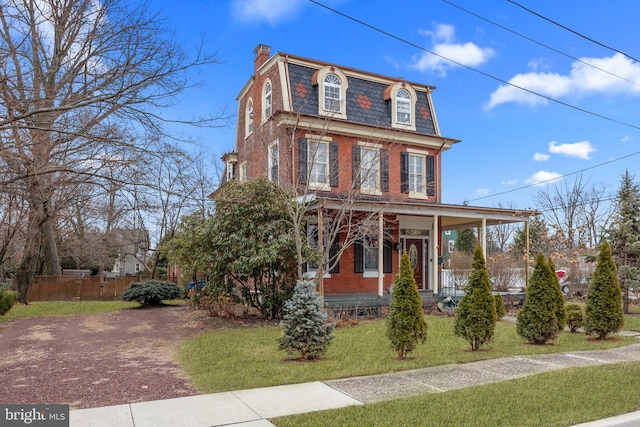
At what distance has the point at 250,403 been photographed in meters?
5.91

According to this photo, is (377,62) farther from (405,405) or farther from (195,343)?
(405,405)

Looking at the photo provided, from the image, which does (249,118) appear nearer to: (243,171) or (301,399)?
(243,171)

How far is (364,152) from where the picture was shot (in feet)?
53.8

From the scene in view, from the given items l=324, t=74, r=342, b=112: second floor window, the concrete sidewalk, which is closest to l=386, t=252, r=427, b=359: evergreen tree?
the concrete sidewalk

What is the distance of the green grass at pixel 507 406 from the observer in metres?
5.23

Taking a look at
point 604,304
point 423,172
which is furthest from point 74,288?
point 604,304

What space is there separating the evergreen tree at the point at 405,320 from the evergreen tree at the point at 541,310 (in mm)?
2973

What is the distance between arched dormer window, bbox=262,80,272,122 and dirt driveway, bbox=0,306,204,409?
8.51m

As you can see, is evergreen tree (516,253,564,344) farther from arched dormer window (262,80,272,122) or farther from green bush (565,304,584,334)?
arched dormer window (262,80,272,122)

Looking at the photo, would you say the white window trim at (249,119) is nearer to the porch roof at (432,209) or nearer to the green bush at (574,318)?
the porch roof at (432,209)

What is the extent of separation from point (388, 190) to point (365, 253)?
2.64m

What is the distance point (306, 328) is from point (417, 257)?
1207 cm

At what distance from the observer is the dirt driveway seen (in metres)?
6.47

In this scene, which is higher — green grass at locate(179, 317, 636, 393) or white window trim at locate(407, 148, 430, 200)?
white window trim at locate(407, 148, 430, 200)
